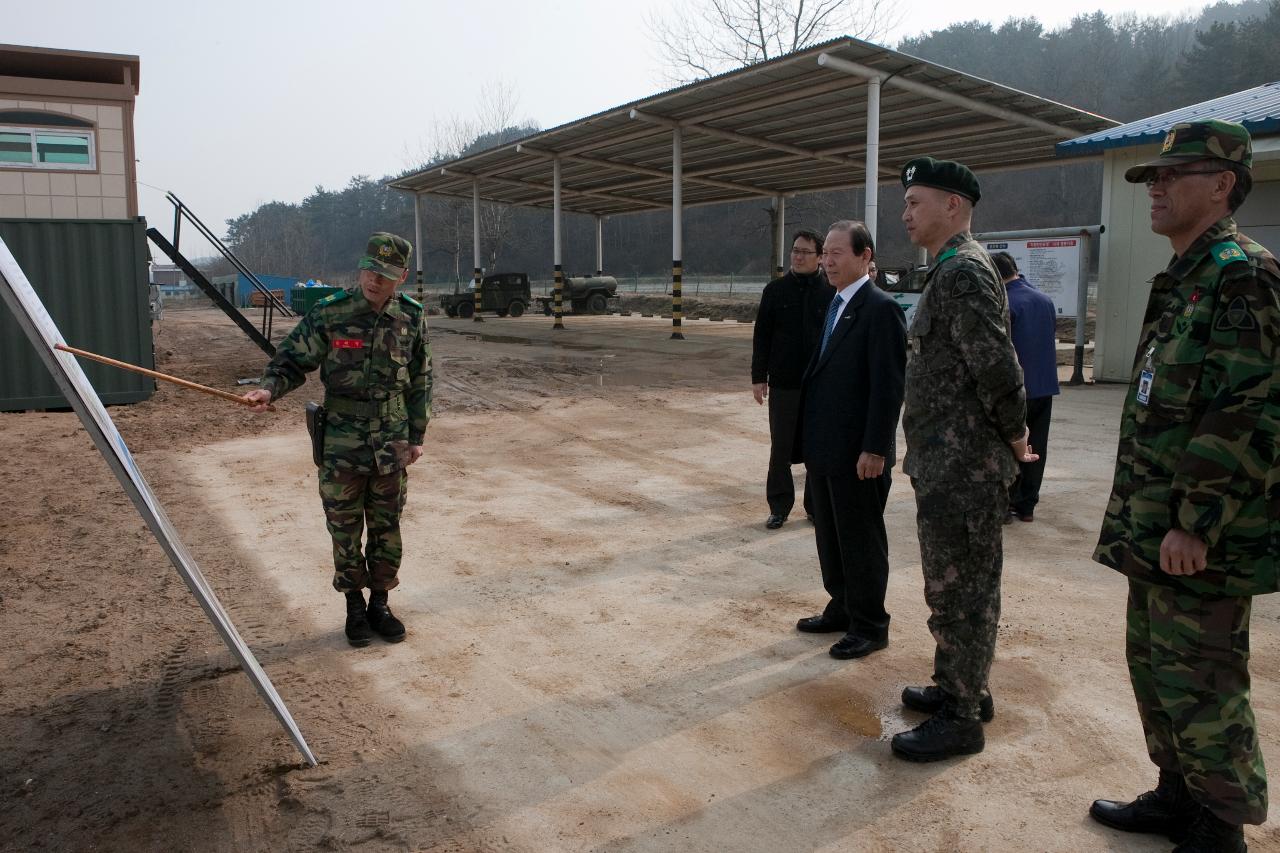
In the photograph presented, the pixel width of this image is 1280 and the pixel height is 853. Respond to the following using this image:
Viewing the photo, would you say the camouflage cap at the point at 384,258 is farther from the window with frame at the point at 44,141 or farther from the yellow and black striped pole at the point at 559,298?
the yellow and black striped pole at the point at 559,298

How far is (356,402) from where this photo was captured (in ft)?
12.8

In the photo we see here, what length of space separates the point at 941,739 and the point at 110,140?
11611 millimetres

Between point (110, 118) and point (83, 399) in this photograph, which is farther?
point (110, 118)

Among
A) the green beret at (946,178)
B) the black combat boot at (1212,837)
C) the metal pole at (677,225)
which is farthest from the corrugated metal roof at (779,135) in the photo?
the black combat boot at (1212,837)

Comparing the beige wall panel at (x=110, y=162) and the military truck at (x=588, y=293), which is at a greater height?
the beige wall panel at (x=110, y=162)

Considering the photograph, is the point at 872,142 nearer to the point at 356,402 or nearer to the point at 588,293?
the point at 356,402

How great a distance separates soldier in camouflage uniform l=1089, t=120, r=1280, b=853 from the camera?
2.14m

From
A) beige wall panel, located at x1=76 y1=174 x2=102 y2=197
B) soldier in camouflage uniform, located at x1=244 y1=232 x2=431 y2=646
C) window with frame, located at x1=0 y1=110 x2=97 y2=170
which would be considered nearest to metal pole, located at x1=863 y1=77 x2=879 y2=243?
beige wall panel, located at x1=76 y1=174 x2=102 y2=197

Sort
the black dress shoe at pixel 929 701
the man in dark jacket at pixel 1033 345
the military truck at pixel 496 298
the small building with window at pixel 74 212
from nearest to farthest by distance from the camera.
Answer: the black dress shoe at pixel 929 701
the man in dark jacket at pixel 1033 345
the small building with window at pixel 74 212
the military truck at pixel 496 298

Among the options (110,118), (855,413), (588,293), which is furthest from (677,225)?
(855,413)

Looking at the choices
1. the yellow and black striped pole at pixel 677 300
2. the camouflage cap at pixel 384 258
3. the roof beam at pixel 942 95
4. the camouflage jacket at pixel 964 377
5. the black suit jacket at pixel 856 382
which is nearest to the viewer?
the camouflage jacket at pixel 964 377

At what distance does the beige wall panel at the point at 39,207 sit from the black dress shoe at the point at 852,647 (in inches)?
422

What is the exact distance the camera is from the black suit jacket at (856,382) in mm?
3592

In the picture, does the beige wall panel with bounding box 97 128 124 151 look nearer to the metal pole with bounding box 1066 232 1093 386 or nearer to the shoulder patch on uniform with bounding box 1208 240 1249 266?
the shoulder patch on uniform with bounding box 1208 240 1249 266
